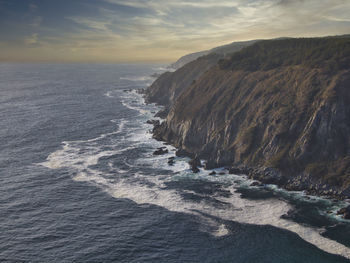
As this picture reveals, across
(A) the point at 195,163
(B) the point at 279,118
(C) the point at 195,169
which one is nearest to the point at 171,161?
(A) the point at 195,163

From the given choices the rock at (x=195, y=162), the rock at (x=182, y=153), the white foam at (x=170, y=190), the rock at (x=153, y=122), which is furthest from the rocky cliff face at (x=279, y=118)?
the rock at (x=153, y=122)

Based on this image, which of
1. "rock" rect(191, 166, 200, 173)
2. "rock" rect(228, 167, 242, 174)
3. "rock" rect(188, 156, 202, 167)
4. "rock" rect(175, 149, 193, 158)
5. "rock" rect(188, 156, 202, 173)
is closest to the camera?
"rock" rect(228, 167, 242, 174)

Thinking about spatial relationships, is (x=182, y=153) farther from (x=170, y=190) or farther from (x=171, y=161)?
Answer: (x=170, y=190)

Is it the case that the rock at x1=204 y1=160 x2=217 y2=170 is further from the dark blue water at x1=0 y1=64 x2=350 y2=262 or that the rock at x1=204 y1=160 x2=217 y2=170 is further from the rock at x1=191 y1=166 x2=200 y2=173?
the rock at x1=191 y1=166 x2=200 y2=173

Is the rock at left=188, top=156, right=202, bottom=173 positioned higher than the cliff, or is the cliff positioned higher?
the cliff

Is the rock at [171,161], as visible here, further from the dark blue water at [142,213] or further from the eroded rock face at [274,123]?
the eroded rock face at [274,123]

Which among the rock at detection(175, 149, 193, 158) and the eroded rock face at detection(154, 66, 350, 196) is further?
the rock at detection(175, 149, 193, 158)

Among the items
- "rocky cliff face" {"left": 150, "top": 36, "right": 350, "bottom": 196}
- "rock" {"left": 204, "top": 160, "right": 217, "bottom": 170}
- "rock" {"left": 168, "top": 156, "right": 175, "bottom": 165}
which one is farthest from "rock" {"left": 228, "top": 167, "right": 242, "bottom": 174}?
"rock" {"left": 168, "top": 156, "right": 175, "bottom": 165}
